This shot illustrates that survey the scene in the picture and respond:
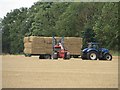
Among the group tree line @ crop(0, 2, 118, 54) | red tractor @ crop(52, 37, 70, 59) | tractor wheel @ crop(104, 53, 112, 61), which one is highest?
tree line @ crop(0, 2, 118, 54)

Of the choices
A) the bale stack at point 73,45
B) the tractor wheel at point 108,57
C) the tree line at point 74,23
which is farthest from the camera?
the tree line at point 74,23

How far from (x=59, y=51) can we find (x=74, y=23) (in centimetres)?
1938

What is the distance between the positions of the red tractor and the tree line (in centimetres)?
1183

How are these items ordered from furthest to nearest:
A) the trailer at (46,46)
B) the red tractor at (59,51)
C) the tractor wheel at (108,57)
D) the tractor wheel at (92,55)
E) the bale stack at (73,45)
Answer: the bale stack at (73,45) < the trailer at (46,46) < the red tractor at (59,51) < the tractor wheel at (92,55) < the tractor wheel at (108,57)

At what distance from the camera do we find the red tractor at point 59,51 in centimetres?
2253

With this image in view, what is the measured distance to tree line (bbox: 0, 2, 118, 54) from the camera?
3631 cm

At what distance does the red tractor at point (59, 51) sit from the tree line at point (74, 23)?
11826 millimetres

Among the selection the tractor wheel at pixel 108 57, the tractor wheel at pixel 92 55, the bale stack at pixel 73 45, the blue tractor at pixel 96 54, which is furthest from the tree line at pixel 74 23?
the tractor wheel at pixel 92 55

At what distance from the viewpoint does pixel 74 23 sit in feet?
138

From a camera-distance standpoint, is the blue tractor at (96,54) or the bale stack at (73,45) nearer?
the blue tractor at (96,54)

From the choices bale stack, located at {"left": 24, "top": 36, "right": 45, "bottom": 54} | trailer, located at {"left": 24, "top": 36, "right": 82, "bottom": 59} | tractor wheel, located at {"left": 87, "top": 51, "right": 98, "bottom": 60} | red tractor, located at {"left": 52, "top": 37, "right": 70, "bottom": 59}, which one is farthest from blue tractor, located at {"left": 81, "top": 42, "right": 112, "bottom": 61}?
bale stack, located at {"left": 24, "top": 36, "right": 45, "bottom": 54}

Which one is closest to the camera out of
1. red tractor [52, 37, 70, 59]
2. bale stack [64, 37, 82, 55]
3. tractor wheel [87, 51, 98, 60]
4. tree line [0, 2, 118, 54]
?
tractor wheel [87, 51, 98, 60]

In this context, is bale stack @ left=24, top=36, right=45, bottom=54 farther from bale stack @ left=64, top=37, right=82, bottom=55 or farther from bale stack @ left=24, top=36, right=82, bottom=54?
bale stack @ left=64, top=37, right=82, bottom=55

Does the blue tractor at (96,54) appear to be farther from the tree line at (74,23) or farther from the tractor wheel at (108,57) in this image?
the tree line at (74,23)
